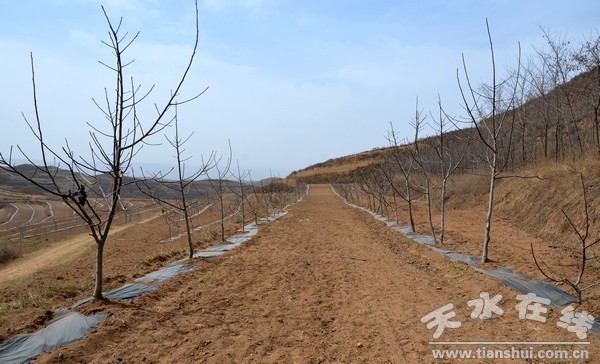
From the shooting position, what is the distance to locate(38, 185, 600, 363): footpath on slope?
329 cm

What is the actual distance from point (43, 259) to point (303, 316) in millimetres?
16962

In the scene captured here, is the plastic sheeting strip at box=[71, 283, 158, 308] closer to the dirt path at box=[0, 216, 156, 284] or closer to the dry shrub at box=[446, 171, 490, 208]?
the dirt path at box=[0, 216, 156, 284]

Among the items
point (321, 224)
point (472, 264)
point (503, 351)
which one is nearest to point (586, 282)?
point (472, 264)

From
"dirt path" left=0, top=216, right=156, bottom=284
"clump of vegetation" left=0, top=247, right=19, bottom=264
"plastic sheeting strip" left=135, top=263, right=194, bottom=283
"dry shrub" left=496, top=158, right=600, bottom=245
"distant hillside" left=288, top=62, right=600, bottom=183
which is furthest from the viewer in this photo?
"clump of vegetation" left=0, top=247, right=19, bottom=264

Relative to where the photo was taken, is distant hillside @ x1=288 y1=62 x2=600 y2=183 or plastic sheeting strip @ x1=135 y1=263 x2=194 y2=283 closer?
plastic sheeting strip @ x1=135 y1=263 x2=194 y2=283

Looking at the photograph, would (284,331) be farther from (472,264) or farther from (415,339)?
(472,264)

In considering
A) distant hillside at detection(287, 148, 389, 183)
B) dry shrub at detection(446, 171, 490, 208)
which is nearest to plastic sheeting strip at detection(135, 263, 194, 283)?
dry shrub at detection(446, 171, 490, 208)

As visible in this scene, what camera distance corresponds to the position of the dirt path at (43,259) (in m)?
14.0

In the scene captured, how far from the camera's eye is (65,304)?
4.59m

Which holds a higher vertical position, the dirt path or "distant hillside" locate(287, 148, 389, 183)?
"distant hillside" locate(287, 148, 389, 183)

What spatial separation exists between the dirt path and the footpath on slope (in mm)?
11407

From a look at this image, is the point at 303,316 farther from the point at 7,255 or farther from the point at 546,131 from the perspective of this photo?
the point at 7,255

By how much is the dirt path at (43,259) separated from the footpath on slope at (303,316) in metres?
11.4

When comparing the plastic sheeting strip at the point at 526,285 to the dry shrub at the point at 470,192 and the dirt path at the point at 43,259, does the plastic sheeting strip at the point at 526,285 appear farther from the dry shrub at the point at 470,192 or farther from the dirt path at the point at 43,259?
the dirt path at the point at 43,259
